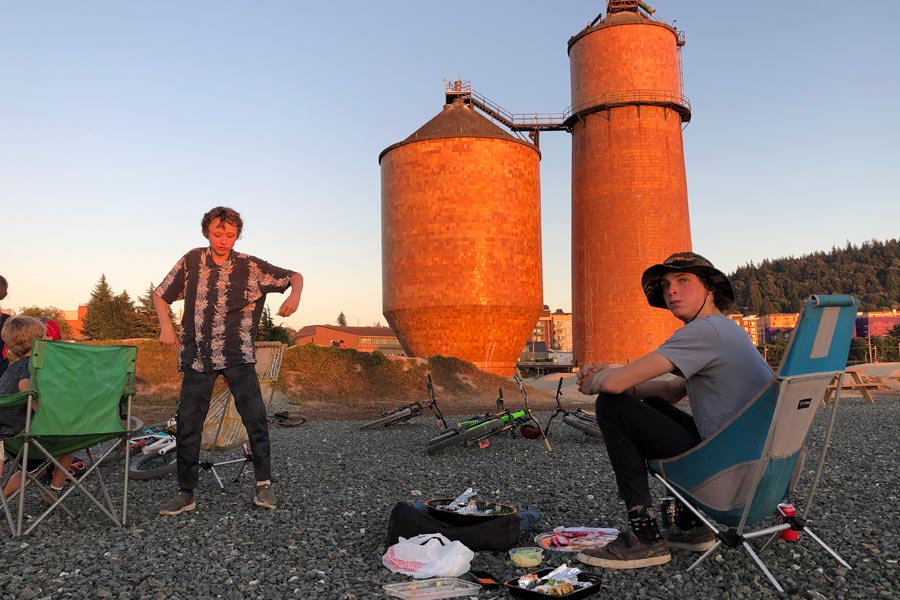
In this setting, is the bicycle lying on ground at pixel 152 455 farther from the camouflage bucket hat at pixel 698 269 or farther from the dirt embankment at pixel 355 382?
the dirt embankment at pixel 355 382

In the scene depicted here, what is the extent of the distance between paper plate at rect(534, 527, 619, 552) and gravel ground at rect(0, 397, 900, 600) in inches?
4.2

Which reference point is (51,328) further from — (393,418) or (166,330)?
(393,418)

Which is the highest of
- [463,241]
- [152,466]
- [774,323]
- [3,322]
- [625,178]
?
[625,178]

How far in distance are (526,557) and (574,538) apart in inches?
15.9

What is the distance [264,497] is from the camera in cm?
436

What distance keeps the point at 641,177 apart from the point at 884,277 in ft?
338

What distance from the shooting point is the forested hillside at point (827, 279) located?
112 m

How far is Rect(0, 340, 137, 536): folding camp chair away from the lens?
12.1ft

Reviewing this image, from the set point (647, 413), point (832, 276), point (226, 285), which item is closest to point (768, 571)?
point (647, 413)

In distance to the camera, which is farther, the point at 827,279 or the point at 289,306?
the point at 827,279

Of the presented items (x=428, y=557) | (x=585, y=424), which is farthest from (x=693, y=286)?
(x=585, y=424)

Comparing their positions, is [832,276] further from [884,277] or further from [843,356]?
[843,356]

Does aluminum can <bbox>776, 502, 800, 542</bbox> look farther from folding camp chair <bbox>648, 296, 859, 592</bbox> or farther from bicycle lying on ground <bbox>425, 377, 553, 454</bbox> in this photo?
bicycle lying on ground <bbox>425, 377, 553, 454</bbox>

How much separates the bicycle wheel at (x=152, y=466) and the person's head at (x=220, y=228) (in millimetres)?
2069
